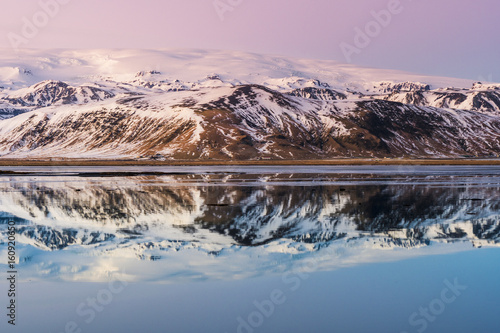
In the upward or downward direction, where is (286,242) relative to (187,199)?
upward

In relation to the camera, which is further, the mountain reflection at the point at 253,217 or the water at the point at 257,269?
the mountain reflection at the point at 253,217

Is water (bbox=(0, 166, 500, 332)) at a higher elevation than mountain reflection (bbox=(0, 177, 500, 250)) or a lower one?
higher

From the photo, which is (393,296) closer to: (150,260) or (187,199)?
(150,260)

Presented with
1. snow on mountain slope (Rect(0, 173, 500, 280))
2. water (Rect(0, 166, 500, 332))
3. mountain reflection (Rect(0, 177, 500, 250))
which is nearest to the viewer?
water (Rect(0, 166, 500, 332))

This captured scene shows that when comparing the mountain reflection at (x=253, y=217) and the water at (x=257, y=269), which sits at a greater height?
the water at (x=257, y=269)

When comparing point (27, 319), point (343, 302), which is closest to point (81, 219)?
point (27, 319)

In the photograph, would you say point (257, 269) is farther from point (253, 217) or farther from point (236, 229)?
point (253, 217)

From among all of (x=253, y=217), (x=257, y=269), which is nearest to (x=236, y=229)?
(x=253, y=217)

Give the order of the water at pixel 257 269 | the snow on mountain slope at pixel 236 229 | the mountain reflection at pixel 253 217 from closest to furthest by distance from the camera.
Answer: the water at pixel 257 269
the snow on mountain slope at pixel 236 229
the mountain reflection at pixel 253 217
